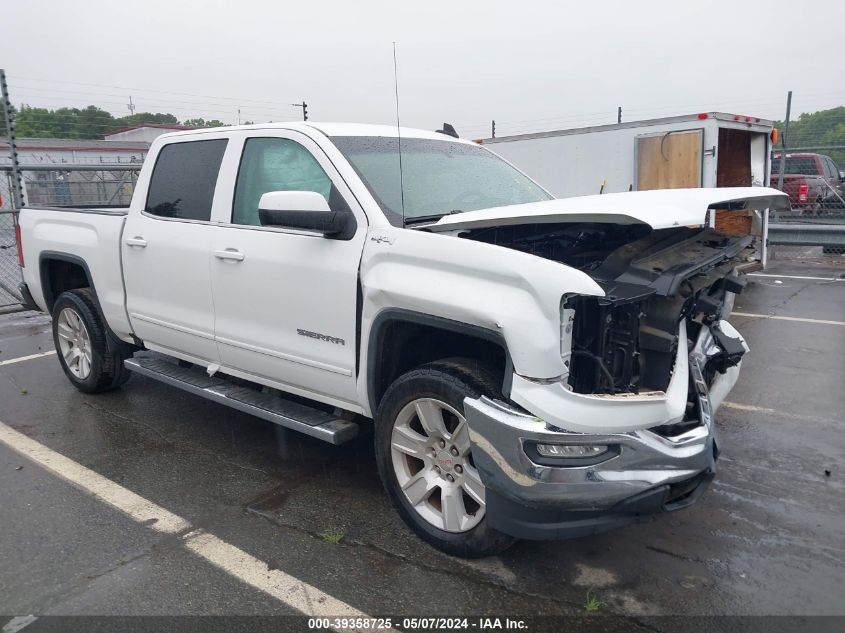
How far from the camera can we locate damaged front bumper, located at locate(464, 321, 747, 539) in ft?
8.98

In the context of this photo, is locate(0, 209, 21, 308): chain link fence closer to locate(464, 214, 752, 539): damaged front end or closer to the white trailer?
the white trailer

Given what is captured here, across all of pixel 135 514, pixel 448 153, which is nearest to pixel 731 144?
pixel 448 153

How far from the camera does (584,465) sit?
9.02 ft

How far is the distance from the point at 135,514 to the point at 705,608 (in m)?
2.80

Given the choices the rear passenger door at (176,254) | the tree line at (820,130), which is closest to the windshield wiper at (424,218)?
the rear passenger door at (176,254)

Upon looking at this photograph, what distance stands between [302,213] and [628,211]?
1.53 meters

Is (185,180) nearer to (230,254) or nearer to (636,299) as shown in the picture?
(230,254)

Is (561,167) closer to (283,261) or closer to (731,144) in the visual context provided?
(731,144)

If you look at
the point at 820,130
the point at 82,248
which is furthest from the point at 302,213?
the point at 820,130

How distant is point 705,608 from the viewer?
2.90 metres

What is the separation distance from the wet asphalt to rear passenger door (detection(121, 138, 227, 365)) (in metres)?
0.75

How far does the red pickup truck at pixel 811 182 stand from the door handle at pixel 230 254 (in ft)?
41.9

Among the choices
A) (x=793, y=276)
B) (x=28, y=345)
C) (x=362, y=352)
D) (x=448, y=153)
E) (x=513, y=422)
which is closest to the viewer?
(x=513, y=422)

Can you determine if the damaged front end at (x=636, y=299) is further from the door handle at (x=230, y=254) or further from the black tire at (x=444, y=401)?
the door handle at (x=230, y=254)
